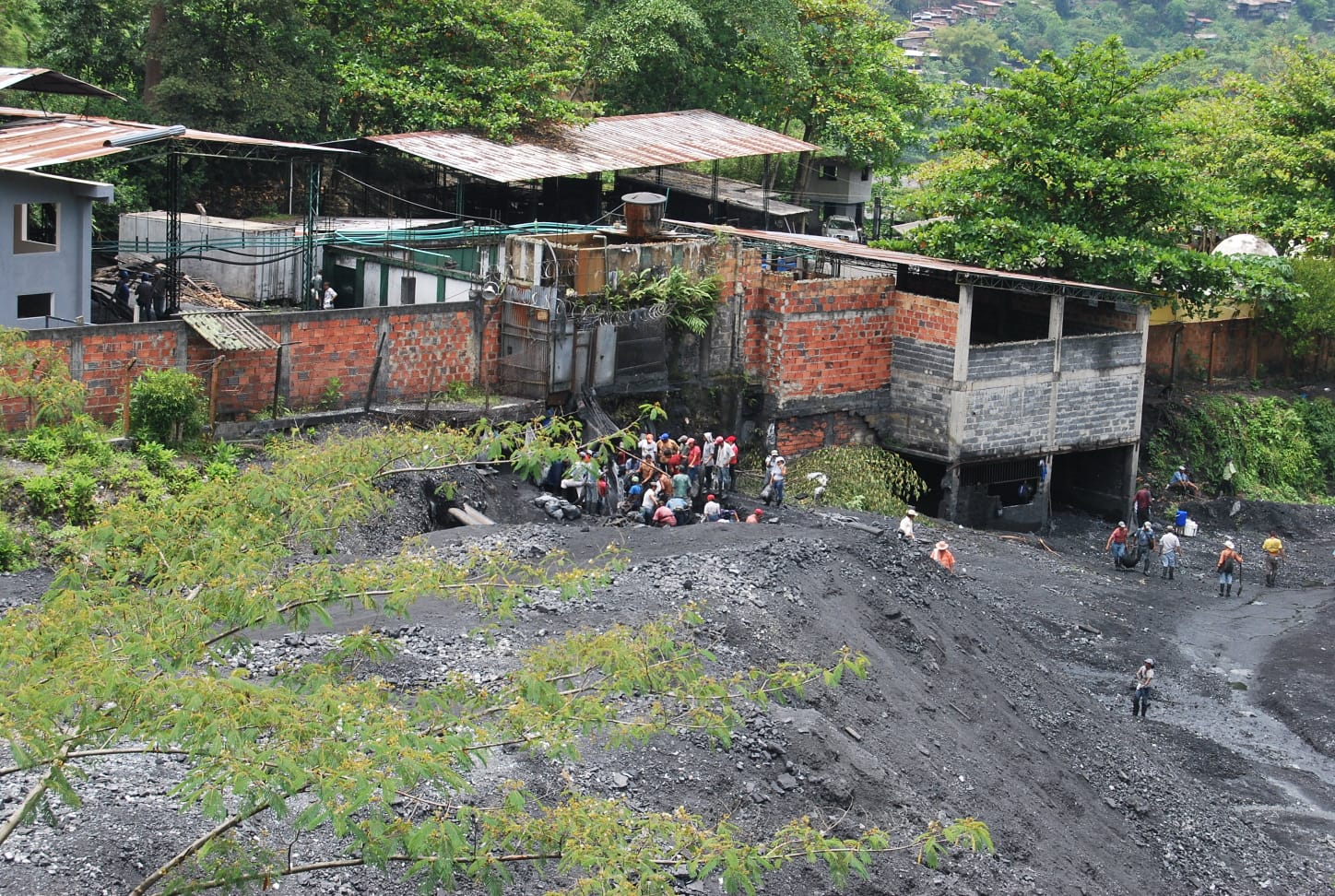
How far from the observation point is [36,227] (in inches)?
1118

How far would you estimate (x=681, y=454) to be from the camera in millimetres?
29891

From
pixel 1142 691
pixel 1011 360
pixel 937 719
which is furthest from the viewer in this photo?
pixel 1011 360

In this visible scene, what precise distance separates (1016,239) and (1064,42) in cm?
8939

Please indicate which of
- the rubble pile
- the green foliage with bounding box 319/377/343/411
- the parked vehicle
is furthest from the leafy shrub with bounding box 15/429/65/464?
the parked vehicle

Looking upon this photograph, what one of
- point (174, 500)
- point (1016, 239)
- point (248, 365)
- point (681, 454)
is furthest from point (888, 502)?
point (174, 500)

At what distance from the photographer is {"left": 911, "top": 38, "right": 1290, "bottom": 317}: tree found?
117 feet

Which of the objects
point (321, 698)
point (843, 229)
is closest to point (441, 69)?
point (843, 229)

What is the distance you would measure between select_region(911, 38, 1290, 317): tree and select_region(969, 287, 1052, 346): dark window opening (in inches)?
30.1

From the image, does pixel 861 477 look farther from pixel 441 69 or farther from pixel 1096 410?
pixel 441 69

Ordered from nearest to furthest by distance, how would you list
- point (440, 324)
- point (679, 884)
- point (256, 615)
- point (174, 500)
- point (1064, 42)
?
point (256, 615) → point (174, 500) → point (679, 884) → point (440, 324) → point (1064, 42)

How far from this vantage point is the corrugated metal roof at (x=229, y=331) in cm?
2647

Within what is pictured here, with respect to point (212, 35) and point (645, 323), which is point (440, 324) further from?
point (212, 35)

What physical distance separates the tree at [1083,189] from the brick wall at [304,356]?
1236 centimetres

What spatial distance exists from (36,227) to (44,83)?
408 centimetres
